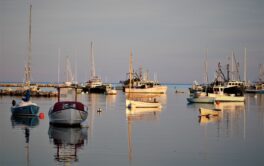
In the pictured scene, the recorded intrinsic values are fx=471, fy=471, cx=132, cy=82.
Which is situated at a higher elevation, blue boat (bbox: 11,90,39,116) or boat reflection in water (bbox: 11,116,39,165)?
blue boat (bbox: 11,90,39,116)

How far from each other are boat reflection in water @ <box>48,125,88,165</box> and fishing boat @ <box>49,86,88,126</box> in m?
0.78

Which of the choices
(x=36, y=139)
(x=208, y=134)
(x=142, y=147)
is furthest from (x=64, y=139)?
(x=208, y=134)

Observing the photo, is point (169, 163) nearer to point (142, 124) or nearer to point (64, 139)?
point (64, 139)

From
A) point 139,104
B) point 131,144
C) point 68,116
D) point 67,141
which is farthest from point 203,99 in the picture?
point 67,141

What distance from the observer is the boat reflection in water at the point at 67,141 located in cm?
2627

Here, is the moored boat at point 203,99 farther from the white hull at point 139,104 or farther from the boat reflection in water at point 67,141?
the boat reflection in water at point 67,141

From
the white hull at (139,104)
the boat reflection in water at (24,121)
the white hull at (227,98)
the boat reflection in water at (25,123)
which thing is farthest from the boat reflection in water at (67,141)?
the white hull at (227,98)

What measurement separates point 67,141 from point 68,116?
8673mm

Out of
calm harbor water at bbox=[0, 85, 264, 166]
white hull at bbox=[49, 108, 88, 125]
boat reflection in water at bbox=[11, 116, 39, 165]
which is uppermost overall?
white hull at bbox=[49, 108, 88, 125]

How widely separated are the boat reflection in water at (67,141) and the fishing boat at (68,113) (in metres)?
0.78

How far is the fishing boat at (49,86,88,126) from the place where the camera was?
134 feet

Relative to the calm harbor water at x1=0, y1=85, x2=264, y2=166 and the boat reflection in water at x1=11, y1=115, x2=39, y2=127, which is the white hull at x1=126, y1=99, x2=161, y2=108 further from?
the calm harbor water at x1=0, y1=85, x2=264, y2=166

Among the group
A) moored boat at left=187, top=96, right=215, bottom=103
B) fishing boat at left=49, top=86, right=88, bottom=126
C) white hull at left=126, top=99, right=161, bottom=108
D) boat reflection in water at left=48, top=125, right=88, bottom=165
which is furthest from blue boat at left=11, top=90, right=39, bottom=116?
moored boat at left=187, top=96, right=215, bottom=103

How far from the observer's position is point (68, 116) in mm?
41188
